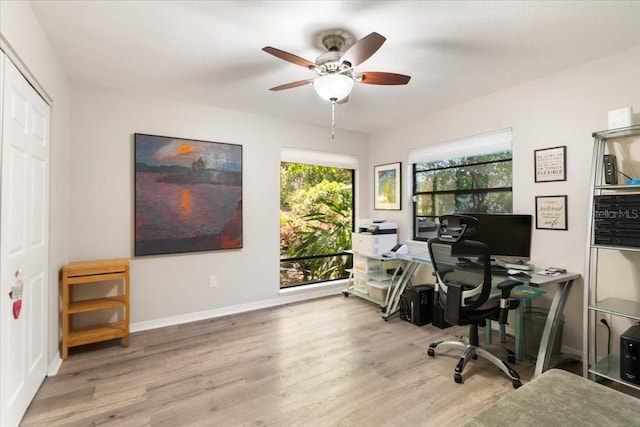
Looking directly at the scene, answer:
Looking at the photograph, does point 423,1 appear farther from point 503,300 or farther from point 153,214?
point 153,214

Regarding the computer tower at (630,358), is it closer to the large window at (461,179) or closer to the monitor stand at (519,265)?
the monitor stand at (519,265)

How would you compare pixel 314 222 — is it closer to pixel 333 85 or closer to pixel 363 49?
pixel 333 85

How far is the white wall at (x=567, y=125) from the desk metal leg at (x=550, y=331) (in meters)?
0.30

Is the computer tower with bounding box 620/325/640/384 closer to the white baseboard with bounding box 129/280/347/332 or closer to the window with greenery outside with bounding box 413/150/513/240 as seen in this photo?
the window with greenery outside with bounding box 413/150/513/240

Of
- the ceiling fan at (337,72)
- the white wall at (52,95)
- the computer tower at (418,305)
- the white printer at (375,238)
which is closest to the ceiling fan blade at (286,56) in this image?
the ceiling fan at (337,72)

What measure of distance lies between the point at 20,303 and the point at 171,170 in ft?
5.89

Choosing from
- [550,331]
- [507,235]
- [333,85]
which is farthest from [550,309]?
[333,85]

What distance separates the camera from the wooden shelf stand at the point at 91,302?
2529mm

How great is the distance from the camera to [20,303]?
1759mm

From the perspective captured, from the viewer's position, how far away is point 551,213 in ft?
8.95

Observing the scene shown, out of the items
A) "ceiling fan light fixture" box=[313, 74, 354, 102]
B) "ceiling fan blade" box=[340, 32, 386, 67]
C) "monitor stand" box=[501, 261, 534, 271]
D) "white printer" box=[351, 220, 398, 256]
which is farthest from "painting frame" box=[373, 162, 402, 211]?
"ceiling fan blade" box=[340, 32, 386, 67]

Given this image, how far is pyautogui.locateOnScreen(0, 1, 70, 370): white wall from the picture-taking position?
5.37 feet

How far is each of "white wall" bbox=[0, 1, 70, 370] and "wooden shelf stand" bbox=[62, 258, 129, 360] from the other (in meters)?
0.07

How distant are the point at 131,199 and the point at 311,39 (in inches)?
92.6
